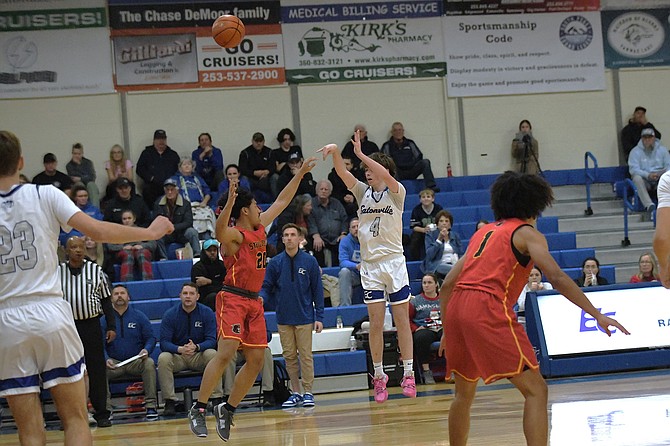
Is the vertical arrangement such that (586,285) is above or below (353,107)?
below

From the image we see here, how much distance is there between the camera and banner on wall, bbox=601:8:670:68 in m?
19.9

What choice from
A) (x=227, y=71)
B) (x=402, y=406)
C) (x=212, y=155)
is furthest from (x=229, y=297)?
(x=227, y=71)

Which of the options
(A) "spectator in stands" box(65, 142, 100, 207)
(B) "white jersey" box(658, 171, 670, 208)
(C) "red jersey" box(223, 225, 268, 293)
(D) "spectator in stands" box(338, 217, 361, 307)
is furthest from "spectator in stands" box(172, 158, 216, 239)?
(B) "white jersey" box(658, 171, 670, 208)

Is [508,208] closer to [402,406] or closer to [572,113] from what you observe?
[402,406]

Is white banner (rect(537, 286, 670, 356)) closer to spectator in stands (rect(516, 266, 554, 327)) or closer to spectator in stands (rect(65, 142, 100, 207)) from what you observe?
spectator in stands (rect(516, 266, 554, 327))

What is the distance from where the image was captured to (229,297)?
8.24 metres

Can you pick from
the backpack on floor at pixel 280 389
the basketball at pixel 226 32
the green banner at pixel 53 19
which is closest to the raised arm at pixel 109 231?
the basketball at pixel 226 32

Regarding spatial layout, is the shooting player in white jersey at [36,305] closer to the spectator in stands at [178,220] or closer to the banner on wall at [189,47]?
the spectator in stands at [178,220]

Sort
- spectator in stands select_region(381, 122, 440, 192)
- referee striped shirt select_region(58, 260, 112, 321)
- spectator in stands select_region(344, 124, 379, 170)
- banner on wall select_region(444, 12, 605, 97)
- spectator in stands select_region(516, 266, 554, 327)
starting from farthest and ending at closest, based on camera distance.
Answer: banner on wall select_region(444, 12, 605, 97)
spectator in stands select_region(381, 122, 440, 192)
spectator in stands select_region(344, 124, 379, 170)
spectator in stands select_region(516, 266, 554, 327)
referee striped shirt select_region(58, 260, 112, 321)

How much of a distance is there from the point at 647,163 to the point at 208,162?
26.9ft

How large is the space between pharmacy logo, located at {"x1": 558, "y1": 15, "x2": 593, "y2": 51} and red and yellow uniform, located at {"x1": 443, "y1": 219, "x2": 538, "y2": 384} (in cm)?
1516

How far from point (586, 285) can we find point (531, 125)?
21.9ft

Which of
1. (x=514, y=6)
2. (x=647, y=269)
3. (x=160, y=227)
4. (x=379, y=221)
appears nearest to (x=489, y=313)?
(x=160, y=227)

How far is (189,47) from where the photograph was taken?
18.2m
